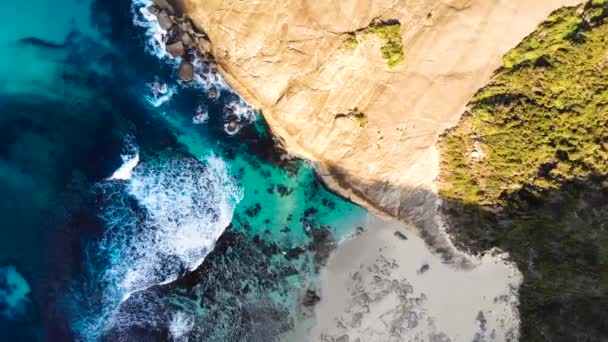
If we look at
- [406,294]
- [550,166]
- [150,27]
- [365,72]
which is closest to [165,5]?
[150,27]

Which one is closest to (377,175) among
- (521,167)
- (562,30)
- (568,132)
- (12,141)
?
(521,167)

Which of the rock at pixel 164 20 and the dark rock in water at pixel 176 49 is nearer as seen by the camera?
the rock at pixel 164 20

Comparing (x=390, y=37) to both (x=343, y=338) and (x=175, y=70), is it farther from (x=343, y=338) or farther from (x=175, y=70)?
(x=343, y=338)

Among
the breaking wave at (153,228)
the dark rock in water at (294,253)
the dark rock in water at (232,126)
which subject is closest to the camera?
the breaking wave at (153,228)

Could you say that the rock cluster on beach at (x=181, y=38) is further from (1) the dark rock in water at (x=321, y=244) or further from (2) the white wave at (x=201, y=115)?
(1) the dark rock in water at (x=321, y=244)

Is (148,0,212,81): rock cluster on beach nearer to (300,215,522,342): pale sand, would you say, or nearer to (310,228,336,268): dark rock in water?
(310,228,336,268): dark rock in water

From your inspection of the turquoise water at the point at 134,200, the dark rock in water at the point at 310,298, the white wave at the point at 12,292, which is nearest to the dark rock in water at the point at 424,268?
the turquoise water at the point at 134,200
